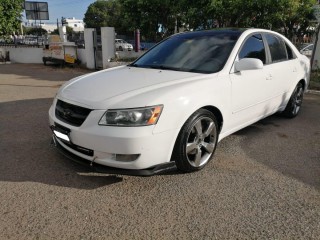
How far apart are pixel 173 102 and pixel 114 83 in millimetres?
790

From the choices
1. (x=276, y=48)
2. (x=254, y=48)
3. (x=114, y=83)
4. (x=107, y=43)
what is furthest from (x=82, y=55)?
(x=114, y=83)

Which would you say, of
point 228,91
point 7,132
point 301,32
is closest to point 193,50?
point 228,91

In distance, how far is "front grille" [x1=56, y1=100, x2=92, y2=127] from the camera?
119 inches

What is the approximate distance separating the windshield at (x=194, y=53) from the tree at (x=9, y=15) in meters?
15.4

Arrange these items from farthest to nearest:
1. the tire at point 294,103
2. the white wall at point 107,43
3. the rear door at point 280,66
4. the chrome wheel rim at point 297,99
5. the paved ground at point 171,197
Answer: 1. the white wall at point 107,43
2. the chrome wheel rim at point 297,99
3. the tire at point 294,103
4. the rear door at point 280,66
5. the paved ground at point 171,197

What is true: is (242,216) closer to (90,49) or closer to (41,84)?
(41,84)

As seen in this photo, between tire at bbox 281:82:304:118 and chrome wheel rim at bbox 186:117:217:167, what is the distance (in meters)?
2.55

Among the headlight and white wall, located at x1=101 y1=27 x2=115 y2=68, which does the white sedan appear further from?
white wall, located at x1=101 y1=27 x2=115 y2=68

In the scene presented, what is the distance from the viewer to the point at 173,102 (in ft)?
9.75

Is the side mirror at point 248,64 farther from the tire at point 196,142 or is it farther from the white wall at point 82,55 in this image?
the white wall at point 82,55

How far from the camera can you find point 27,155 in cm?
393

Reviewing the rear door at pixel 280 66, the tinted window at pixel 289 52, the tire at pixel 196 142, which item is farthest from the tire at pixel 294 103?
the tire at pixel 196 142

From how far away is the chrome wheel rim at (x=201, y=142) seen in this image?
3.31 metres

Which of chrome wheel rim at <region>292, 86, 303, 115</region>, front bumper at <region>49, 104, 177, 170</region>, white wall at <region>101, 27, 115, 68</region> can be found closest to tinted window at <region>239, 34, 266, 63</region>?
chrome wheel rim at <region>292, 86, 303, 115</region>
